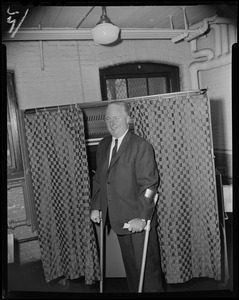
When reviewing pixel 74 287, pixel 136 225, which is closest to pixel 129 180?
pixel 136 225

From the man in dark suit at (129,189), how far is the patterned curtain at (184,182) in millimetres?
168

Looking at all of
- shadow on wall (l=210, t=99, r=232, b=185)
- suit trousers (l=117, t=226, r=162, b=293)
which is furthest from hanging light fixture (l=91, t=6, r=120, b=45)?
suit trousers (l=117, t=226, r=162, b=293)

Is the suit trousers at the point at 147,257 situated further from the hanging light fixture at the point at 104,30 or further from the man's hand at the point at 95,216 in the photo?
the hanging light fixture at the point at 104,30

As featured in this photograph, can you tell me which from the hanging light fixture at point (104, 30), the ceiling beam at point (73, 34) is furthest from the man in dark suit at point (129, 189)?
the ceiling beam at point (73, 34)

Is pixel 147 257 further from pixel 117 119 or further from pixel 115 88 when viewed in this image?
pixel 115 88

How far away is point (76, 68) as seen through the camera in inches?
151

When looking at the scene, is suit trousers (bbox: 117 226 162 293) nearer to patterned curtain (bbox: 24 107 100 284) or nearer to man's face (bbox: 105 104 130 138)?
patterned curtain (bbox: 24 107 100 284)

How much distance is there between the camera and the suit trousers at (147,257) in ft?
8.64

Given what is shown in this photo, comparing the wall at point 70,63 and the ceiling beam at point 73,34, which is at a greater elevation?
the ceiling beam at point 73,34

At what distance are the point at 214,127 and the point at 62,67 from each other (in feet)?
7.32

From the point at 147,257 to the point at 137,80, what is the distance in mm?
2470

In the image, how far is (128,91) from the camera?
4129 mm

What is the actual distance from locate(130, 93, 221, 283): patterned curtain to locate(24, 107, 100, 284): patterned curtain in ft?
2.27
